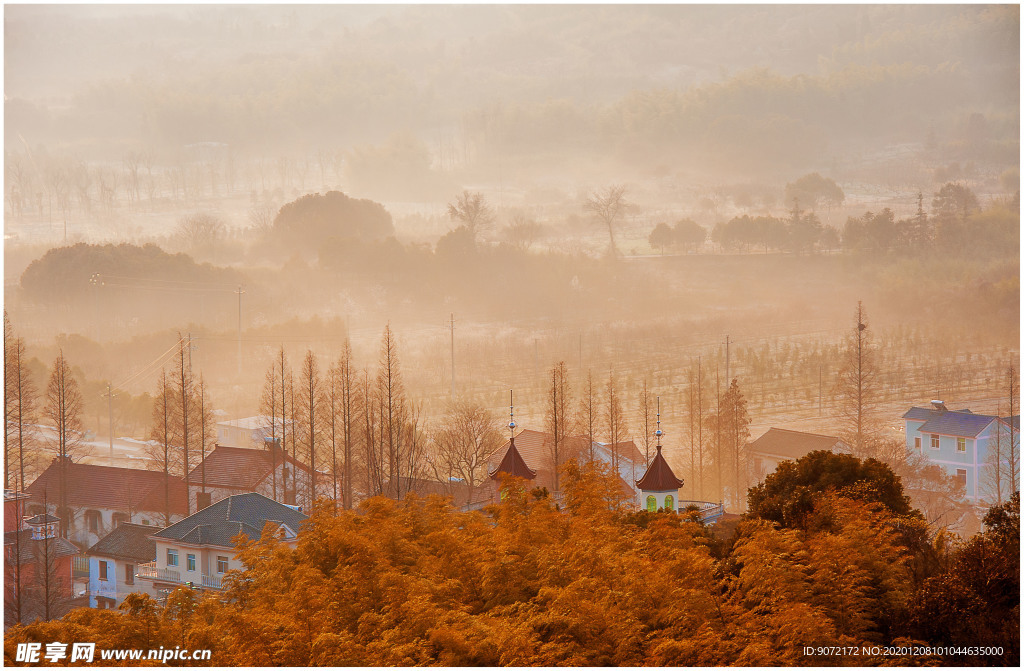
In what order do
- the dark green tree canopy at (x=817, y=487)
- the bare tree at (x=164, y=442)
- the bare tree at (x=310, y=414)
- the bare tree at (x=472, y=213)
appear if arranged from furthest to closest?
the bare tree at (x=472, y=213) < the bare tree at (x=310, y=414) < the bare tree at (x=164, y=442) < the dark green tree canopy at (x=817, y=487)

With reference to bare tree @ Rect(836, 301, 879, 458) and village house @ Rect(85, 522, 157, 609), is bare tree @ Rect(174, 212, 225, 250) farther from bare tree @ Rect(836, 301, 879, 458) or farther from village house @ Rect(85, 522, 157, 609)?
village house @ Rect(85, 522, 157, 609)

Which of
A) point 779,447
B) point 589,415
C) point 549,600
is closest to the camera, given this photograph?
point 549,600

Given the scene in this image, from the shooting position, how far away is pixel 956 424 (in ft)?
70.9

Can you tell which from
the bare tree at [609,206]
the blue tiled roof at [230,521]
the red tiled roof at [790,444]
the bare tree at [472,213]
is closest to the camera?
the blue tiled roof at [230,521]

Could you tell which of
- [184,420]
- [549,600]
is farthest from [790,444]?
[549,600]

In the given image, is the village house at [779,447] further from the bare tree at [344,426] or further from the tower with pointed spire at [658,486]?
the bare tree at [344,426]

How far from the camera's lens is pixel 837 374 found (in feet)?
106

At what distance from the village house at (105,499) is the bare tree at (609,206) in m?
22.4

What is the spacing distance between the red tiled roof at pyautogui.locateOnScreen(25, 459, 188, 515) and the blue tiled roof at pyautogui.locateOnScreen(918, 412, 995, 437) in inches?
622

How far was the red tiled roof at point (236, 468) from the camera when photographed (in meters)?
20.3

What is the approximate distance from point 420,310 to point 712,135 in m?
12.9

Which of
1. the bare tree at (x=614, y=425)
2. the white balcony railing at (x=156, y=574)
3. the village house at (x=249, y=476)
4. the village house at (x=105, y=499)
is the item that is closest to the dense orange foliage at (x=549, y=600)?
the white balcony railing at (x=156, y=574)

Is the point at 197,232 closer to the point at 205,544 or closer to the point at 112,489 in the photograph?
the point at 112,489

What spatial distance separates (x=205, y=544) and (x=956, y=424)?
51.2 feet
